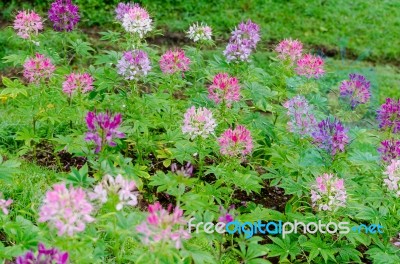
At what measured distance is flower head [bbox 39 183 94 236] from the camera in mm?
2174

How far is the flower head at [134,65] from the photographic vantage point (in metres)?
3.64

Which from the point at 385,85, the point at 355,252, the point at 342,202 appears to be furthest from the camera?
the point at 385,85

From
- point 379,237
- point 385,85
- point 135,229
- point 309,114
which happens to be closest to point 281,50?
point 309,114

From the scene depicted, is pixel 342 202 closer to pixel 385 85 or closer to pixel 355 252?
pixel 355 252

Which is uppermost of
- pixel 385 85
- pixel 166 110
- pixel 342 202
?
pixel 385 85

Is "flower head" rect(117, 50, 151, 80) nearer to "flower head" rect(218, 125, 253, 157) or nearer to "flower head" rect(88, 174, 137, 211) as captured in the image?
"flower head" rect(218, 125, 253, 157)

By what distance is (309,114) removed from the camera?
12.0 feet

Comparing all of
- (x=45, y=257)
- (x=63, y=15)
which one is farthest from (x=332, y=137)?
(x=63, y=15)

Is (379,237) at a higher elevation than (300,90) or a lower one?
lower

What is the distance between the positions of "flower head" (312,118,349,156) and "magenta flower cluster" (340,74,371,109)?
674mm

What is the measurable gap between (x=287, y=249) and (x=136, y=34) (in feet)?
5.51

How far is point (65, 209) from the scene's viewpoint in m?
2.18

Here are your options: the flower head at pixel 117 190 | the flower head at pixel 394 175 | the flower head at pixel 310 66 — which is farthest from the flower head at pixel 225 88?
the flower head at pixel 117 190

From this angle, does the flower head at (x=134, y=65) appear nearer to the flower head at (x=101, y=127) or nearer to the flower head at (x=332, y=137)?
the flower head at (x=101, y=127)
